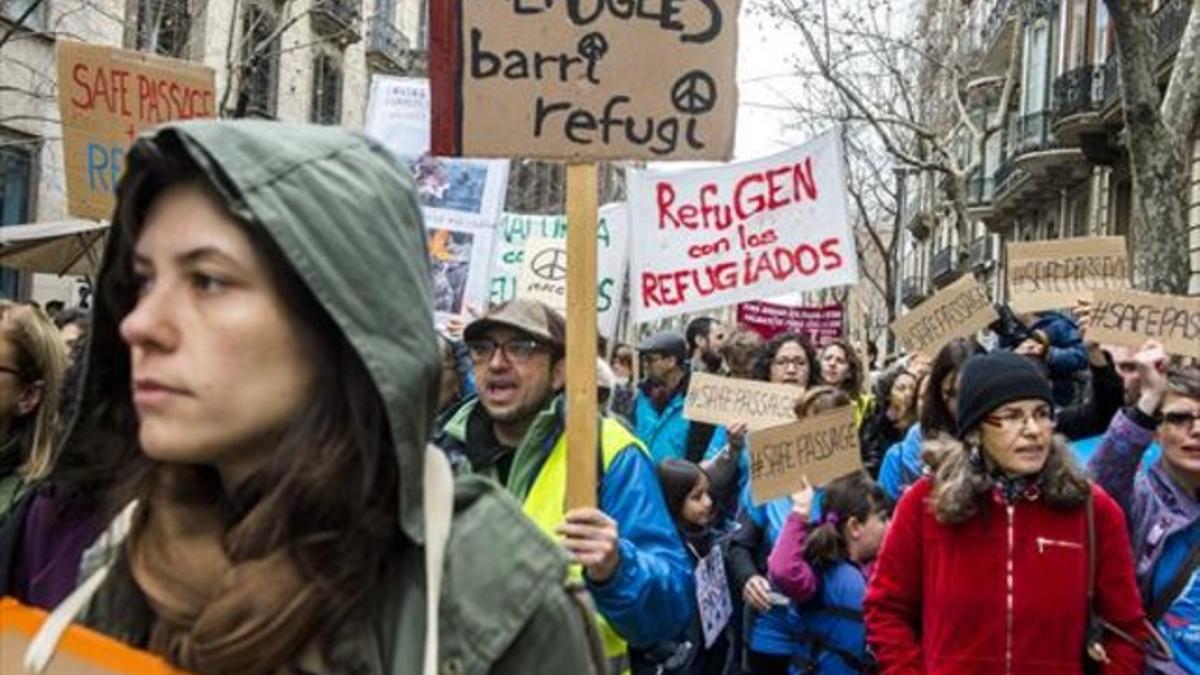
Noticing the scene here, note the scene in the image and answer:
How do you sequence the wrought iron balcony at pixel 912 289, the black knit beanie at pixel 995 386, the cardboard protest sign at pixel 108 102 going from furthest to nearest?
1. the wrought iron balcony at pixel 912 289
2. the cardboard protest sign at pixel 108 102
3. the black knit beanie at pixel 995 386

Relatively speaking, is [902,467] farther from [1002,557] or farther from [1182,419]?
[1002,557]

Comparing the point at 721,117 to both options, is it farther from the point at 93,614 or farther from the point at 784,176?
the point at 784,176

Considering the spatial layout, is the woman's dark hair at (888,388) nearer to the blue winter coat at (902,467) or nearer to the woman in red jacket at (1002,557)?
the blue winter coat at (902,467)

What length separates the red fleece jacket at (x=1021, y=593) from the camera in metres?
4.27

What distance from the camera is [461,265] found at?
8367 millimetres

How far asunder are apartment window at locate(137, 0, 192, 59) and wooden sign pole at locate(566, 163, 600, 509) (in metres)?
18.9

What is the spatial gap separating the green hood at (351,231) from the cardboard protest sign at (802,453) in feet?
13.8

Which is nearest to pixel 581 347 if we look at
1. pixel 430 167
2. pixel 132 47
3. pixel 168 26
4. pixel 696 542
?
pixel 696 542

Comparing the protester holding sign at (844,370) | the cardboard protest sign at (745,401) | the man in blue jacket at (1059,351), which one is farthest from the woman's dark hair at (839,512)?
the protester holding sign at (844,370)

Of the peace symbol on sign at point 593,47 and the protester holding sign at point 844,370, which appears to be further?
the protester holding sign at point 844,370

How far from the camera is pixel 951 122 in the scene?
3553 cm

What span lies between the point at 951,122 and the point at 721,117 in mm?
33134

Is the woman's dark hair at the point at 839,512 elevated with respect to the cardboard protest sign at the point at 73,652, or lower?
lower

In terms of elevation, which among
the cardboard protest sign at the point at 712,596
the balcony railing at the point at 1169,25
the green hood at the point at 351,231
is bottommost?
the cardboard protest sign at the point at 712,596
